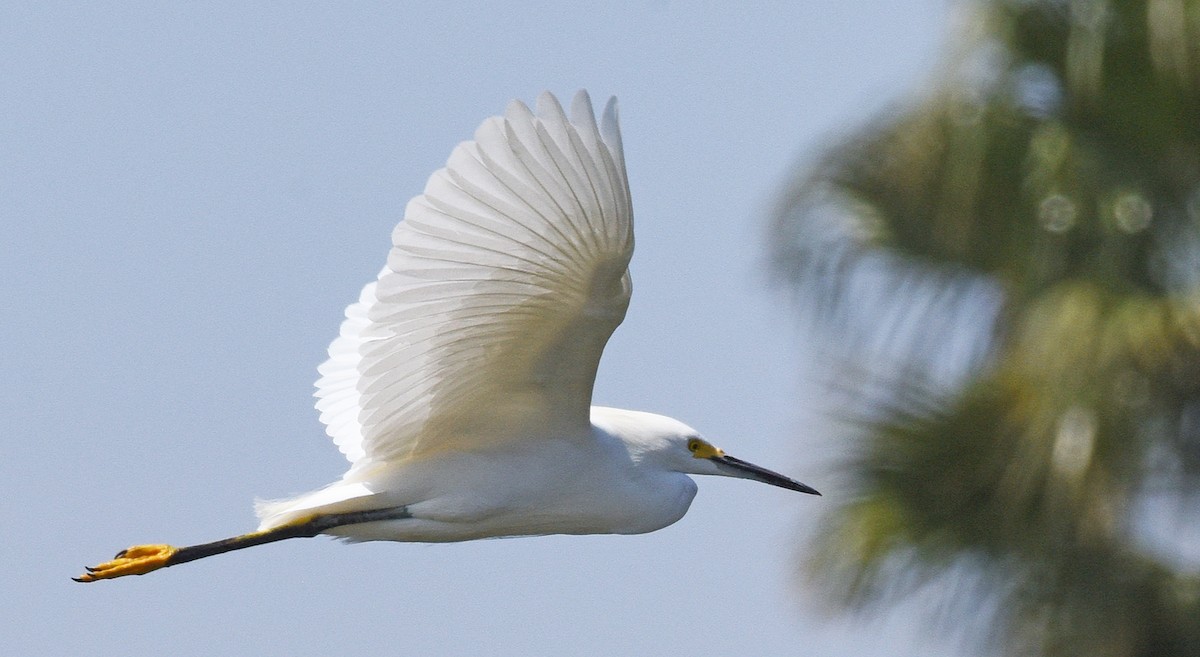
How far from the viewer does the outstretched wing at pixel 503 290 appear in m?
4.15

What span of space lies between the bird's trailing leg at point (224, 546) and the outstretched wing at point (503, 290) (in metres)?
0.20

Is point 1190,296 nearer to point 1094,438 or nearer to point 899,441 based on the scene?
point 1094,438

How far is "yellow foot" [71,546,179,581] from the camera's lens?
5.21m

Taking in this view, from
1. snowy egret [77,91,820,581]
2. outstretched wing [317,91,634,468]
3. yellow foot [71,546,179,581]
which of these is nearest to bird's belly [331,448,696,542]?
snowy egret [77,91,820,581]

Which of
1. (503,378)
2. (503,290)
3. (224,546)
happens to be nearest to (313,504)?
(224,546)

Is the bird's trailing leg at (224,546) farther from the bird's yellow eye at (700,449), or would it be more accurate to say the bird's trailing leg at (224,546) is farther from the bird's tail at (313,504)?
the bird's yellow eye at (700,449)

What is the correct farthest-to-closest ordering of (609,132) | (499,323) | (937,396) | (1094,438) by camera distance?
(937,396) → (1094,438) → (499,323) → (609,132)

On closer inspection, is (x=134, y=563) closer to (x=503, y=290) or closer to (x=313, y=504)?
(x=313, y=504)

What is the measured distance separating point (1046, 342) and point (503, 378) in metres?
1.83

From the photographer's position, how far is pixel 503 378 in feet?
16.0

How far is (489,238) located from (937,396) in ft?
7.19

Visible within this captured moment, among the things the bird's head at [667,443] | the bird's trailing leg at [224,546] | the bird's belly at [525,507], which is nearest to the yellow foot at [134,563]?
the bird's trailing leg at [224,546]

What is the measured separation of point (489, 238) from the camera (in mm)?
4363

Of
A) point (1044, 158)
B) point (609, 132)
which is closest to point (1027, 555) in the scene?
point (1044, 158)
